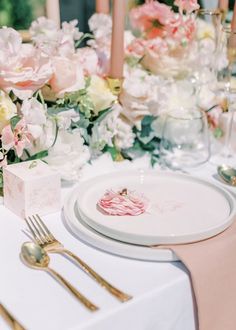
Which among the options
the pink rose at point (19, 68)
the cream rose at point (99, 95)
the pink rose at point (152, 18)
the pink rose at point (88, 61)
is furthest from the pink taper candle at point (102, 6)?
the pink rose at point (19, 68)

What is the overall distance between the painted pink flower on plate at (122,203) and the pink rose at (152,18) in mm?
589

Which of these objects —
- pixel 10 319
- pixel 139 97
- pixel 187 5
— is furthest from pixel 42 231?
pixel 187 5

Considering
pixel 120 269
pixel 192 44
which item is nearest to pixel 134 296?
pixel 120 269

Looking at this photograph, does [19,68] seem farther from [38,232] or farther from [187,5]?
[187,5]

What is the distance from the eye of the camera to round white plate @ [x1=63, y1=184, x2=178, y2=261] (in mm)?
781

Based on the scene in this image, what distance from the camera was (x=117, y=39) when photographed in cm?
118

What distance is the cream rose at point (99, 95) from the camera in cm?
113

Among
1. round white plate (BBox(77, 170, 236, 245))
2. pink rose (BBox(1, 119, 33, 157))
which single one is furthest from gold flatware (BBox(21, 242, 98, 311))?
pink rose (BBox(1, 119, 33, 157))

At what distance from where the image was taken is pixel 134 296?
0.70 meters

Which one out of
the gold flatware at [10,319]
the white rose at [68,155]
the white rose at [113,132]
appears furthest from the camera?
the white rose at [113,132]

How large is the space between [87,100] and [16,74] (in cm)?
19

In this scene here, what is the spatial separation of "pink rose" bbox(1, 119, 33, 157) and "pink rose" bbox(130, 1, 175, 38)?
565 millimetres

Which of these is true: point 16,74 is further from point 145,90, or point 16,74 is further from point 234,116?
point 234,116

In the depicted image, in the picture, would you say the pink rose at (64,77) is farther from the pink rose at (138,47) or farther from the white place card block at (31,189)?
the pink rose at (138,47)
